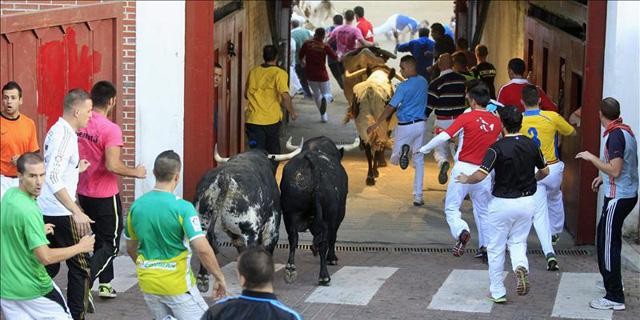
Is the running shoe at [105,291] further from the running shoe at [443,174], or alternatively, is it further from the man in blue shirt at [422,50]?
the man in blue shirt at [422,50]

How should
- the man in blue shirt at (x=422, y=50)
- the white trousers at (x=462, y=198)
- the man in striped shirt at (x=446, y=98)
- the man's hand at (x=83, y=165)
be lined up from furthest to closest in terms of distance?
the man in blue shirt at (x=422, y=50) < the man in striped shirt at (x=446, y=98) < the white trousers at (x=462, y=198) < the man's hand at (x=83, y=165)

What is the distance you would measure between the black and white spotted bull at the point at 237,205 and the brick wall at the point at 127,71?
2477 mm

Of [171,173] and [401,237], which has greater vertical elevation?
[171,173]

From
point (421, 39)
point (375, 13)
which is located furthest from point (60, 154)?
point (375, 13)

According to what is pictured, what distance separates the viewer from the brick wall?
12.9 meters

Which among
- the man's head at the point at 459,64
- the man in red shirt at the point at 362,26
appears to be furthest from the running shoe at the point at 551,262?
the man in red shirt at the point at 362,26

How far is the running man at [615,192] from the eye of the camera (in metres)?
10.2

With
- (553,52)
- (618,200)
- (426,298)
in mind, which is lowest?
(426,298)

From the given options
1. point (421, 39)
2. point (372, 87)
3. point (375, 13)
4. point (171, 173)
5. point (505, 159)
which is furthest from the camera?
point (375, 13)

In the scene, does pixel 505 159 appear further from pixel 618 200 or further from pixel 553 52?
pixel 553 52

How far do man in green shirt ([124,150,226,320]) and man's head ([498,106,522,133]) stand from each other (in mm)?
3432

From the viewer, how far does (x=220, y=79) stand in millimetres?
14781

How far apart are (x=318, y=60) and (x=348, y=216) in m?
8.26

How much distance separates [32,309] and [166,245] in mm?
948
